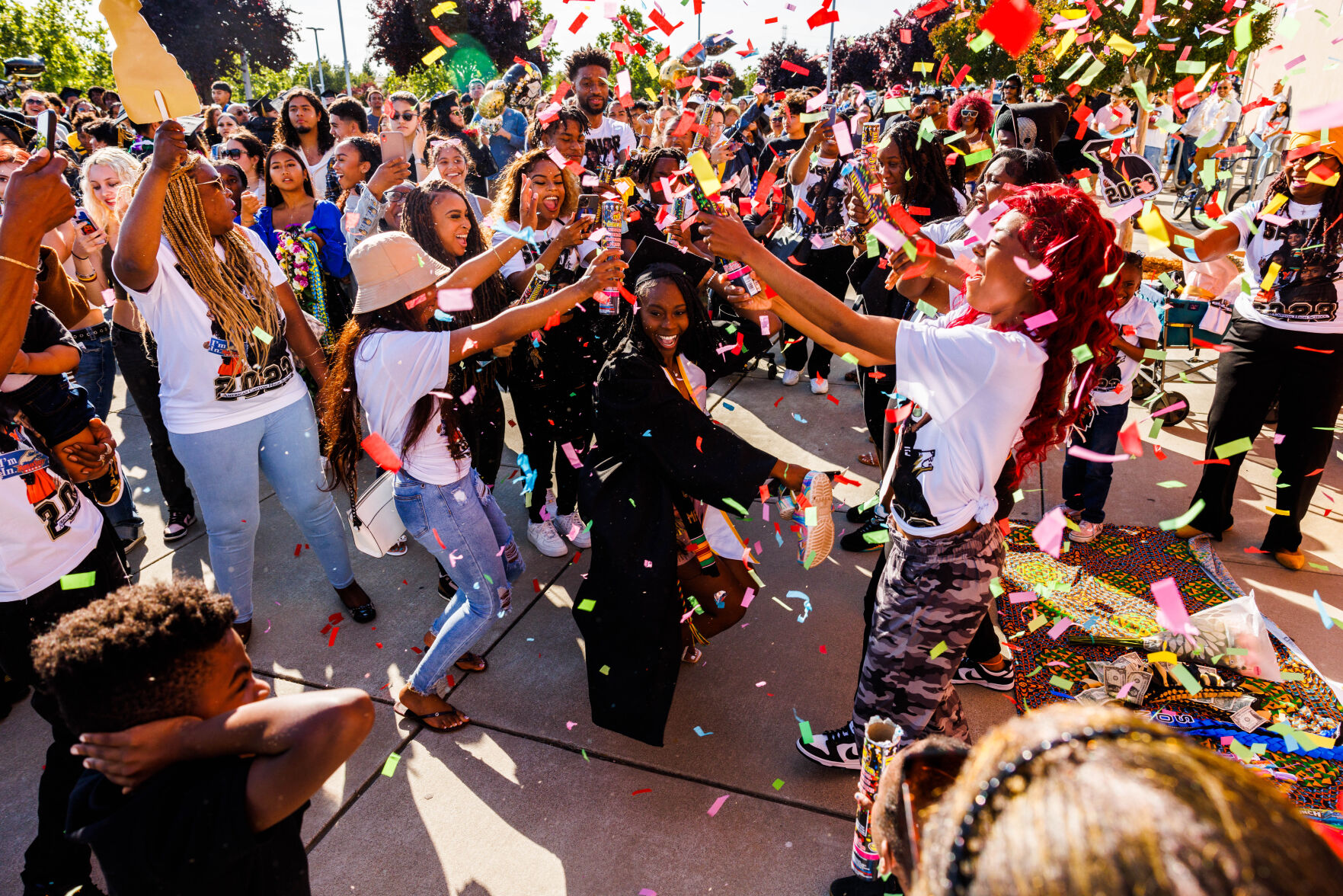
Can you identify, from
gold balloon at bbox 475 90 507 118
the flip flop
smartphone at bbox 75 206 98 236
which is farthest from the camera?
gold balloon at bbox 475 90 507 118

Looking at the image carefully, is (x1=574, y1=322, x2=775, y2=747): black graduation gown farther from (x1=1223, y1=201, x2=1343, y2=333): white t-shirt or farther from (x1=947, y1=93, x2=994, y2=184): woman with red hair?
(x1=947, y1=93, x2=994, y2=184): woman with red hair

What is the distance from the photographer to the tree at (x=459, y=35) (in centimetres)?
2541

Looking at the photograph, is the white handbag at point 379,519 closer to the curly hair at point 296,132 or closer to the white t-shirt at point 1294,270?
the curly hair at point 296,132

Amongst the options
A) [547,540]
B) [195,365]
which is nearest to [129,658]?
[195,365]

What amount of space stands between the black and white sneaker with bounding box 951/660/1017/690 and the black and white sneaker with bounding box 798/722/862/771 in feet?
2.33

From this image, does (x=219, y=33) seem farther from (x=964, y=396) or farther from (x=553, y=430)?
(x=964, y=396)

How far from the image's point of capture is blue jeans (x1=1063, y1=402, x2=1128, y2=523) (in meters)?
4.15

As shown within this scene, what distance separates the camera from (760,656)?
11.3ft

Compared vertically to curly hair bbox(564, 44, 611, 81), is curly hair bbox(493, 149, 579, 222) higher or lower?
lower

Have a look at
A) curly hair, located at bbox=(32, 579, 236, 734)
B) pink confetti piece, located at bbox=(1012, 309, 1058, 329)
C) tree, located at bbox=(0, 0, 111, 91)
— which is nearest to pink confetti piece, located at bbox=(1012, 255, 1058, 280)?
pink confetti piece, located at bbox=(1012, 309, 1058, 329)

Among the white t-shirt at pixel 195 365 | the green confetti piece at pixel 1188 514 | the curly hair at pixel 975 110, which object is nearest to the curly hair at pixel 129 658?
the white t-shirt at pixel 195 365

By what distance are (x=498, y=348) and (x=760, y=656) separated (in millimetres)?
1809

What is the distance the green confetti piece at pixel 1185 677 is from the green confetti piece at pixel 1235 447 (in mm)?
1481

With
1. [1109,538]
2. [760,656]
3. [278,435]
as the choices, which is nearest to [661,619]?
[760,656]
